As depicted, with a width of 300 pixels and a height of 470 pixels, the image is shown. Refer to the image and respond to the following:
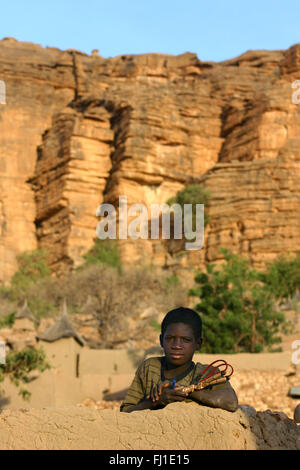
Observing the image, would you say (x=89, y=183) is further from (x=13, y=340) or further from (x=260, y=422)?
(x=260, y=422)

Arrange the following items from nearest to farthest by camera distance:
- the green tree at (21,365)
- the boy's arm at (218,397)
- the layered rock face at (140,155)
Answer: the boy's arm at (218,397)
the green tree at (21,365)
the layered rock face at (140,155)

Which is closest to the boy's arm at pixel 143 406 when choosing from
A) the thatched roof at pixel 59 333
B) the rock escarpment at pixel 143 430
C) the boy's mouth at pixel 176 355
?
the rock escarpment at pixel 143 430

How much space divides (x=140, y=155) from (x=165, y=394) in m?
38.5

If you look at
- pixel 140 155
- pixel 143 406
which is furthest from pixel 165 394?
pixel 140 155

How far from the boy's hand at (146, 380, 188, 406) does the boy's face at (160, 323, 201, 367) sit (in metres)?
0.20

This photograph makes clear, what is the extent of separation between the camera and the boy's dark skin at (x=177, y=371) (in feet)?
9.52

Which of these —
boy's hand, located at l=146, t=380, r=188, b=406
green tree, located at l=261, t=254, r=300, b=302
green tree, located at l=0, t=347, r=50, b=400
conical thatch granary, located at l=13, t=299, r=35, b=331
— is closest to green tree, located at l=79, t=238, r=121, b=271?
green tree, located at l=261, t=254, r=300, b=302

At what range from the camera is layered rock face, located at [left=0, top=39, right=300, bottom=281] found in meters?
38.3

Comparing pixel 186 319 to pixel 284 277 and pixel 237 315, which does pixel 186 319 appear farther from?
pixel 284 277

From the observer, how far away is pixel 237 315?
21047 millimetres

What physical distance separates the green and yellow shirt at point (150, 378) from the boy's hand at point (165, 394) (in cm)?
19

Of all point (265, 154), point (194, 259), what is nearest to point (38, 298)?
point (194, 259)

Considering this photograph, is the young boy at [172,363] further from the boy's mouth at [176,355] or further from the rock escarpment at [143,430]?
the rock escarpment at [143,430]

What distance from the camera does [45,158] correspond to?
44250mm
